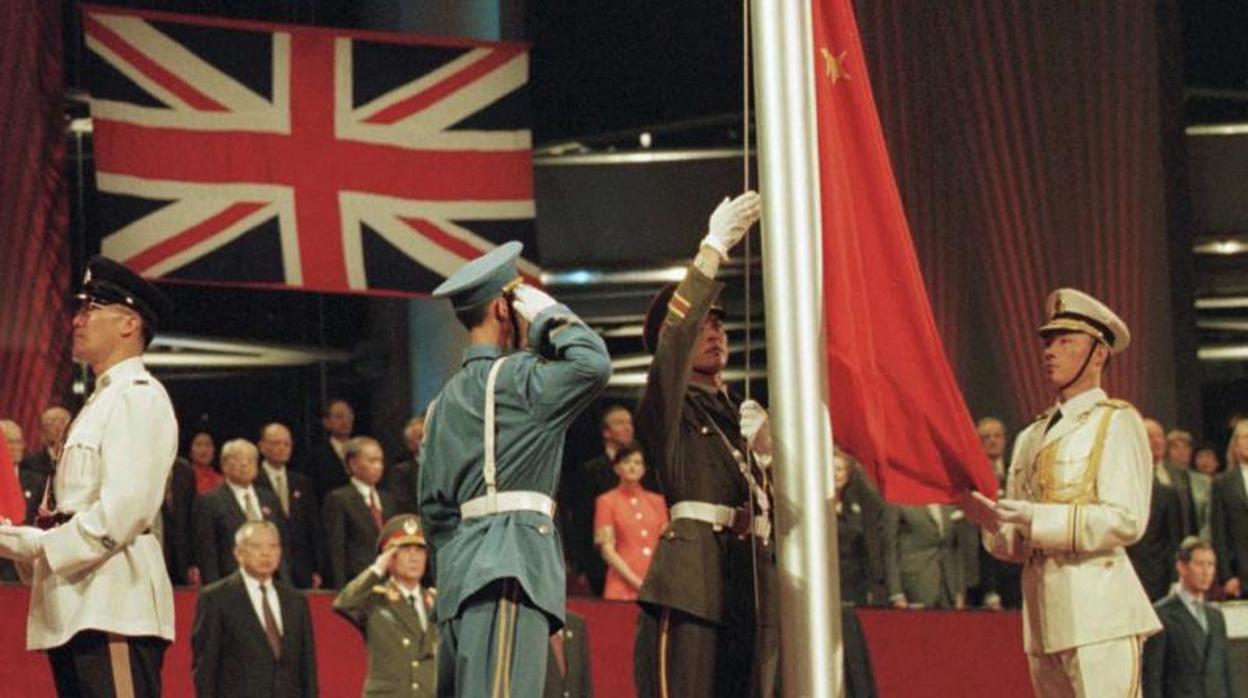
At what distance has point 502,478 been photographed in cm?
653

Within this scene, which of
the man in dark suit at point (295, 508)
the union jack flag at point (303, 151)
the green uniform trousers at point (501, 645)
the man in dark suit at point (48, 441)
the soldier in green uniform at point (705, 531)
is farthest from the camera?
the union jack flag at point (303, 151)

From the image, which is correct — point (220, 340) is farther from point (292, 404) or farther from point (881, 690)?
point (881, 690)

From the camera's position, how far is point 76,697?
6.89 m

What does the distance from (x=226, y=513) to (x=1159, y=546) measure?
520 cm

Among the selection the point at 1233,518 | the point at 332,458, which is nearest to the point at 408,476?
the point at 332,458

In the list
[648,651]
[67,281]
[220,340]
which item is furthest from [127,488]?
[220,340]

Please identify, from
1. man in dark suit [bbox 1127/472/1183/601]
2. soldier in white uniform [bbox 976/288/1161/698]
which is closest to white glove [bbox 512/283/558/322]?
soldier in white uniform [bbox 976/288/1161/698]

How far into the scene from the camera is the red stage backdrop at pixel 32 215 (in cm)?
1447

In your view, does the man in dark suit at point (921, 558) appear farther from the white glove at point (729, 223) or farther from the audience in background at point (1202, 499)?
the white glove at point (729, 223)

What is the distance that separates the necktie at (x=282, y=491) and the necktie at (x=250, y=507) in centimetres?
30

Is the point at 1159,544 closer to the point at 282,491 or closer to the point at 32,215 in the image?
the point at 282,491

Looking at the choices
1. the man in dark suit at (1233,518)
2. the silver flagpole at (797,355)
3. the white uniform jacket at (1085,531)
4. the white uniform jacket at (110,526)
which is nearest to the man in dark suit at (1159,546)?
the man in dark suit at (1233,518)

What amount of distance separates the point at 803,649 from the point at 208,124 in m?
8.49

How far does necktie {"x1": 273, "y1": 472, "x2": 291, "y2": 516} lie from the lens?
13227 mm
